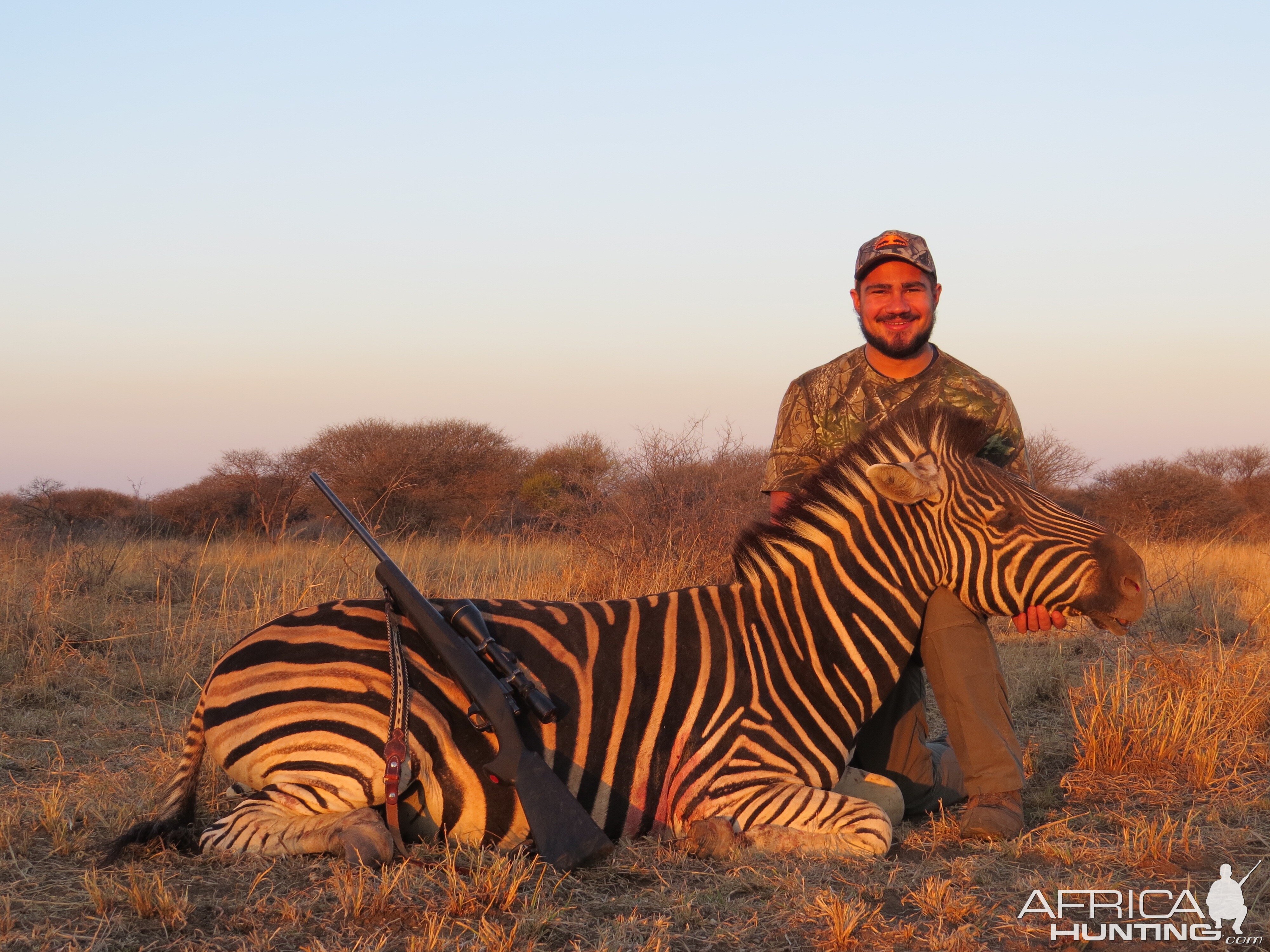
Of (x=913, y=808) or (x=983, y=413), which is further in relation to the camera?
(x=983, y=413)

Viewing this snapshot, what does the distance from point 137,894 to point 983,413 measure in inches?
160

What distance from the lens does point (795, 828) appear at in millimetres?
3650

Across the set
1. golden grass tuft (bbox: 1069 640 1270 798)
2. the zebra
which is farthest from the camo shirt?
golden grass tuft (bbox: 1069 640 1270 798)

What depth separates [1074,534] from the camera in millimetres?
3963

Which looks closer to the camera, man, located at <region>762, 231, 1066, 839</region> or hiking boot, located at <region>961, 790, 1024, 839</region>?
hiking boot, located at <region>961, 790, 1024, 839</region>

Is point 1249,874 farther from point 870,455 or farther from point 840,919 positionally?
point 870,455

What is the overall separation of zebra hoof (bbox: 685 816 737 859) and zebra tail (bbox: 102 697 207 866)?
1.82m

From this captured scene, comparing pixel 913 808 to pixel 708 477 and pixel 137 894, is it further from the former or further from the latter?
pixel 708 477

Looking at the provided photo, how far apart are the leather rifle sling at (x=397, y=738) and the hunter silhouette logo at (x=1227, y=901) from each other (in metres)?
2.64

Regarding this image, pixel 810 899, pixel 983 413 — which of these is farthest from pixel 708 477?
pixel 810 899

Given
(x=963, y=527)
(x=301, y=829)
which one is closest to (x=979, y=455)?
(x=963, y=527)

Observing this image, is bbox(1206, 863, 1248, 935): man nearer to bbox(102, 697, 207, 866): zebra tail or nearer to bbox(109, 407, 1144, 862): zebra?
bbox(109, 407, 1144, 862): zebra

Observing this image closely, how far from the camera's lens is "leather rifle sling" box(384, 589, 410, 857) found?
357 cm

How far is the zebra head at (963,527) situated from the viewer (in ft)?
12.8
